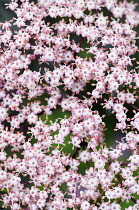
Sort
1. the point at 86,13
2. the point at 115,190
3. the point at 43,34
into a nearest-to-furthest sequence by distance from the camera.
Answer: the point at 115,190 < the point at 43,34 < the point at 86,13

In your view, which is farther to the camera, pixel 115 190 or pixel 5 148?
pixel 5 148

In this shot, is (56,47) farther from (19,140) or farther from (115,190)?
(115,190)

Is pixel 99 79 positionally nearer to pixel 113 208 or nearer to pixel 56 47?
pixel 56 47

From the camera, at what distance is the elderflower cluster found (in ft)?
4.20

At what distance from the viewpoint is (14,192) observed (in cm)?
132

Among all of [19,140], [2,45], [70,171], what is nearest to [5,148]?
[19,140]

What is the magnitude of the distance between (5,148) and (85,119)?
315 millimetres

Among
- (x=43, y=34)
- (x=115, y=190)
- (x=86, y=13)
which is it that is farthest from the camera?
(x=86, y=13)

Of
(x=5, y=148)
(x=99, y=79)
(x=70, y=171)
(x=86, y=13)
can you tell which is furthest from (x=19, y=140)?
(x=86, y=13)

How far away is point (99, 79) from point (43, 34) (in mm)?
261

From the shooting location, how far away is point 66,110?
4.55 feet

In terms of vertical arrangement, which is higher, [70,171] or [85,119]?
[85,119]

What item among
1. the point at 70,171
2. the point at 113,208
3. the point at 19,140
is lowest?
the point at 113,208

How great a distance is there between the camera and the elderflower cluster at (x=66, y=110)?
4.20 feet
